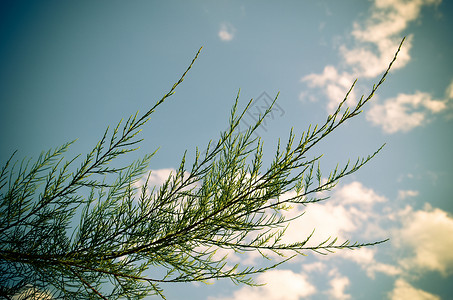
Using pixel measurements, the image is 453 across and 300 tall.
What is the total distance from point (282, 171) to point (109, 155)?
5.72 ft

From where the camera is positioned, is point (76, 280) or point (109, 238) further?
point (109, 238)

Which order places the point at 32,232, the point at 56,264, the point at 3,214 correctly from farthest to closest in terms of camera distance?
1. the point at 32,232
2. the point at 3,214
3. the point at 56,264

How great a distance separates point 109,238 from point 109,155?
3.22 ft

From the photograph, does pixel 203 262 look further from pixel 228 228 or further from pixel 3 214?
pixel 3 214

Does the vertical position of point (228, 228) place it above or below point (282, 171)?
below

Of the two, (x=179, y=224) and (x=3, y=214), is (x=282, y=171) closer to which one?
(x=179, y=224)

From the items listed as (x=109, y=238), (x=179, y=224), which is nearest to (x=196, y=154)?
(x=179, y=224)

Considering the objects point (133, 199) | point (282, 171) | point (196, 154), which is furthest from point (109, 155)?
point (282, 171)

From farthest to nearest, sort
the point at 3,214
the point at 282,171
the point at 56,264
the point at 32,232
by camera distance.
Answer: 1. the point at 32,232
2. the point at 3,214
3. the point at 56,264
4. the point at 282,171

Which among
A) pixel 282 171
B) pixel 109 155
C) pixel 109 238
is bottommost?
pixel 109 238

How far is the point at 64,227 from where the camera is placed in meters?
2.56

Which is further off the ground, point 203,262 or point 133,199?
point 133,199

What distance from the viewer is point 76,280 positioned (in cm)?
226

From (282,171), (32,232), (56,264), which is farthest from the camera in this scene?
(32,232)
